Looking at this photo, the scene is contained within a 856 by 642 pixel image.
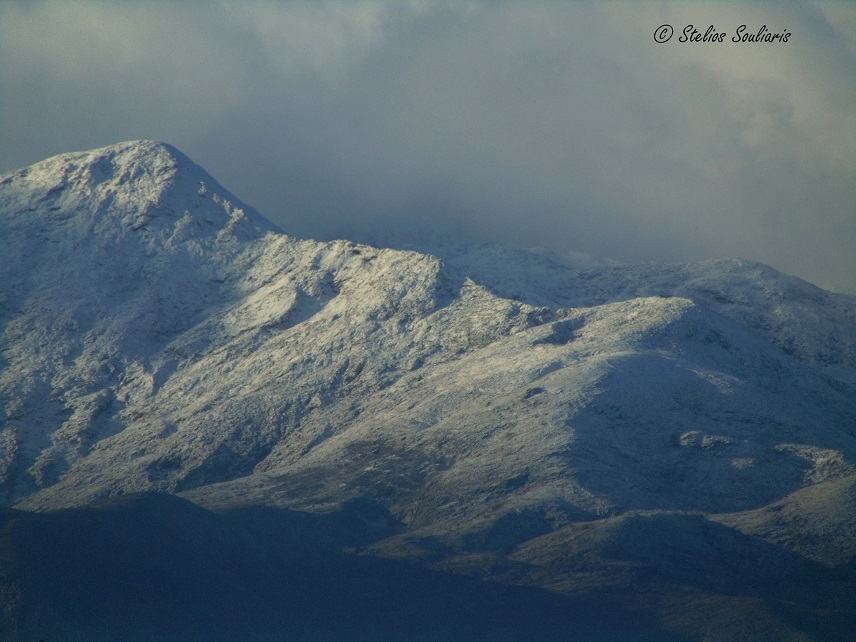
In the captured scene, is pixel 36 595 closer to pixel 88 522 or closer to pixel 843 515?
pixel 88 522

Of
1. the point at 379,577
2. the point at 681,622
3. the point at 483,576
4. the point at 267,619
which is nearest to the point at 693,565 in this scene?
the point at 681,622

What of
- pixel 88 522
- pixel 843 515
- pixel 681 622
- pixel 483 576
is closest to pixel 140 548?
pixel 88 522

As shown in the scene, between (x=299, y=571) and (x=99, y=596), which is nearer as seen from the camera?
(x=99, y=596)

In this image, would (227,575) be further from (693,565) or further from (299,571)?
(693,565)

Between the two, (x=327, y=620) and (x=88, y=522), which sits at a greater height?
(x=88, y=522)

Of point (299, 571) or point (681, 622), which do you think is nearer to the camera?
point (681, 622)

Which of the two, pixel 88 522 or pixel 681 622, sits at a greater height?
pixel 88 522

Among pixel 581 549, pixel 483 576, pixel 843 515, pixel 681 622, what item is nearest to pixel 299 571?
pixel 483 576

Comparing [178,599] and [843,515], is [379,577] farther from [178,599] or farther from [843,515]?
[843,515]
